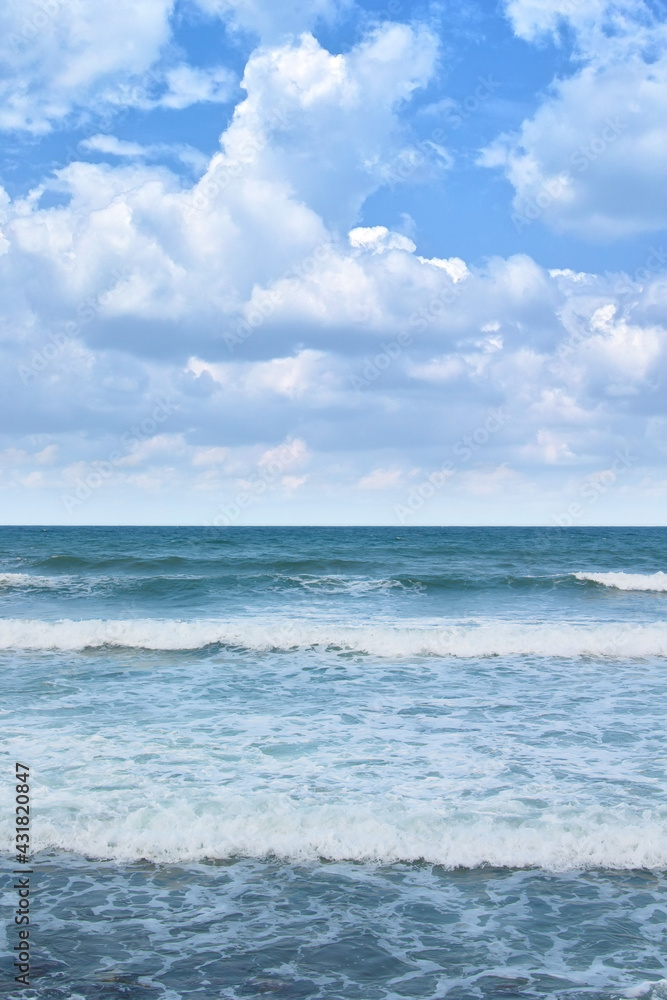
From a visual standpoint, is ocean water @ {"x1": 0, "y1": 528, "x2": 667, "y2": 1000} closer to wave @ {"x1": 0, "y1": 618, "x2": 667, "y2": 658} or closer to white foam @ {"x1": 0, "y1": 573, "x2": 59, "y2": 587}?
wave @ {"x1": 0, "y1": 618, "x2": 667, "y2": 658}

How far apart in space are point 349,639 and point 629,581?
2249 cm

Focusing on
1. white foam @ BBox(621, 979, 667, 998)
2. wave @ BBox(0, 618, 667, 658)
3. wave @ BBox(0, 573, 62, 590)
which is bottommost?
white foam @ BBox(621, 979, 667, 998)

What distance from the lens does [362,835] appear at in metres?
8.12

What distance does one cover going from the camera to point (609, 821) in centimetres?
846

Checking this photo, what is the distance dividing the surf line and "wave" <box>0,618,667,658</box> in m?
10.5

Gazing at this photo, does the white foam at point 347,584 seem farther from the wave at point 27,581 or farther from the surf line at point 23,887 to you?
the surf line at point 23,887

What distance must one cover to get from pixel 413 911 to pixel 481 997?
1.33 m

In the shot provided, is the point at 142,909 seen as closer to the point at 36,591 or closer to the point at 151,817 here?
the point at 151,817

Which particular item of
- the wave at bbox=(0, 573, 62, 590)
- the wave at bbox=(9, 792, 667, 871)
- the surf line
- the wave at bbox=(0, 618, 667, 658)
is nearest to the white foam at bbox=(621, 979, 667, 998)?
the wave at bbox=(9, 792, 667, 871)

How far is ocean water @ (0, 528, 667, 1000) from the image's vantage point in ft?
19.4

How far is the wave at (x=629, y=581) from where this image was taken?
36.1m

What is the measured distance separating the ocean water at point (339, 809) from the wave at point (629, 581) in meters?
16.3

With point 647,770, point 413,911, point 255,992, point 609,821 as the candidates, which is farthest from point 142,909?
point 647,770

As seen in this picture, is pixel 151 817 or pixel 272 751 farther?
pixel 272 751
